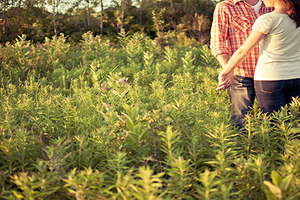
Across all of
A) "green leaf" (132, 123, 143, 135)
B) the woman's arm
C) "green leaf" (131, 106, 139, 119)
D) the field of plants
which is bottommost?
the field of plants

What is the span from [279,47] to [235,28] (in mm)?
628

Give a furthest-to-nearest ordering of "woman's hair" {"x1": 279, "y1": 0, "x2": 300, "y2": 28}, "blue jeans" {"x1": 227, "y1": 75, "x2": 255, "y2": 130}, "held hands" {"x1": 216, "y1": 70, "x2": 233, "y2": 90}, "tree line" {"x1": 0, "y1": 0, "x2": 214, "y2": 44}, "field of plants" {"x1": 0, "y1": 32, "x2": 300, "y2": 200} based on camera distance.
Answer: "tree line" {"x1": 0, "y1": 0, "x2": 214, "y2": 44} → "blue jeans" {"x1": 227, "y1": 75, "x2": 255, "y2": 130} → "held hands" {"x1": 216, "y1": 70, "x2": 233, "y2": 90} → "woman's hair" {"x1": 279, "y1": 0, "x2": 300, "y2": 28} → "field of plants" {"x1": 0, "y1": 32, "x2": 300, "y2": 200}

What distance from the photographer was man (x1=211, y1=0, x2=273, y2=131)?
2.63m

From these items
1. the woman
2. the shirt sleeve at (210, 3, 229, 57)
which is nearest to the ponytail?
the woman

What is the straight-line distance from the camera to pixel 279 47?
2227 mm

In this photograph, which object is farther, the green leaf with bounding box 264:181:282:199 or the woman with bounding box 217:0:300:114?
the woman with bounding box 217:0:300:114

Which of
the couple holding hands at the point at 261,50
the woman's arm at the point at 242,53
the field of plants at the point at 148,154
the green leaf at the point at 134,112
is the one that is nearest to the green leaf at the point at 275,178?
the field of plants at the point at 148,154

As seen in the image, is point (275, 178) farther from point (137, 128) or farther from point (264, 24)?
point (264, 24)

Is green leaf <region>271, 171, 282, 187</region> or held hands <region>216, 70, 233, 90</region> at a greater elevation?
held hands <region>216, 70, 233, 90</region>

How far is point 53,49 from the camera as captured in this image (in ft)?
22.4

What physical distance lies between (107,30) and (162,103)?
2584cm

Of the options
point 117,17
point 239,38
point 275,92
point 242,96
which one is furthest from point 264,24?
point 117,17

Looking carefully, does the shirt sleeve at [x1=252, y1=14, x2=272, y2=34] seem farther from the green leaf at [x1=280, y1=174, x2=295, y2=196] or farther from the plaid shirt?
the green leaf at [x1=280, y1=174, x2=295, y2=196]

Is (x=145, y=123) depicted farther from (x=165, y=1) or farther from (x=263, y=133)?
(x=165, y=1)
